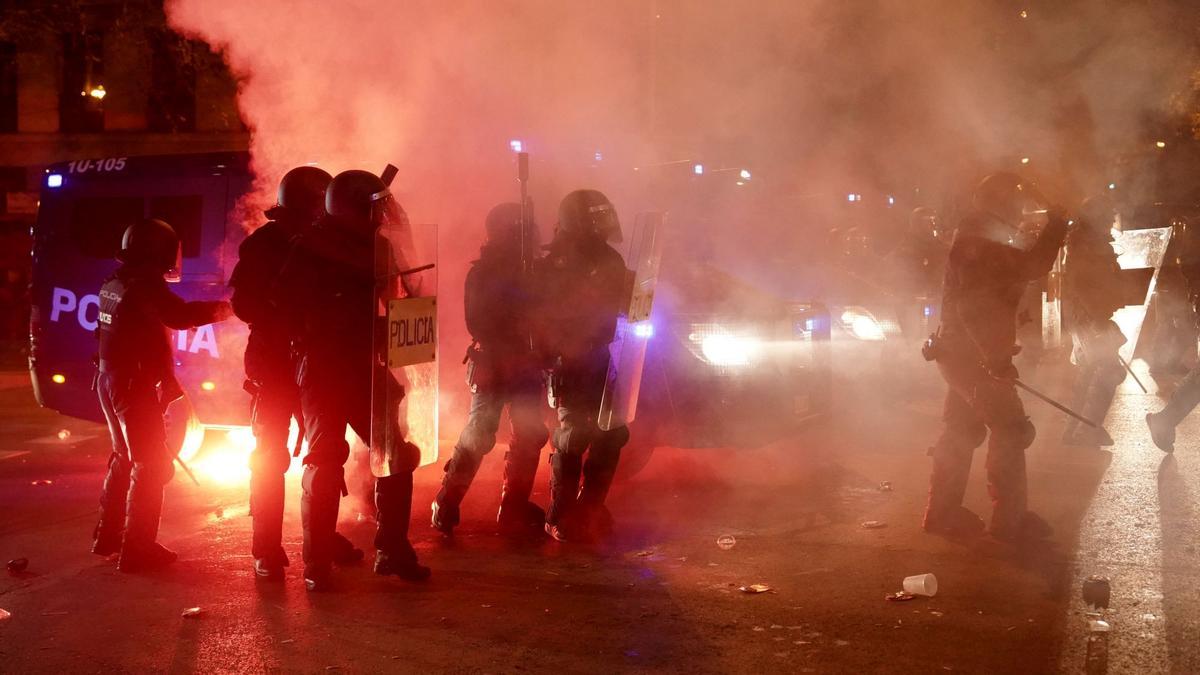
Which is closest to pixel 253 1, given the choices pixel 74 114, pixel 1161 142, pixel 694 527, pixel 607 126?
pixel 607 126

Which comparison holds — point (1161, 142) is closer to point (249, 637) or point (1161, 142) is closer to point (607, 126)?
point (607, 126)

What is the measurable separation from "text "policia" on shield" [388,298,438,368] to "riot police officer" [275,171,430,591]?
0.11 m

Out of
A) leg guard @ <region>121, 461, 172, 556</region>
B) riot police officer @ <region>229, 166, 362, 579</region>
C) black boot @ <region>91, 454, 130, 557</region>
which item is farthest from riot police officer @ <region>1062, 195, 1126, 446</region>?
black boot @ <region>91, 454, 130, 557</region>

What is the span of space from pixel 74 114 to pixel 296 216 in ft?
69.0

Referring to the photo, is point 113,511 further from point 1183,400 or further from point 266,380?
point 1183,400

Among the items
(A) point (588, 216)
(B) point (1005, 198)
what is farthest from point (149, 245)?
(B) point (1005, 198)

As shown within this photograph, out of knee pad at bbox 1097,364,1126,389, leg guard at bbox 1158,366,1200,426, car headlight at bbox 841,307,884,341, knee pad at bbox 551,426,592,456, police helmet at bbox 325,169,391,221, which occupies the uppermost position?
police helmet at bbox 325,169,391,221

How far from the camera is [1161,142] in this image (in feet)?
56.6

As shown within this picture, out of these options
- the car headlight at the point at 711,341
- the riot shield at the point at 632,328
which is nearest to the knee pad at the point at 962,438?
the car headlight at the point at 711,341

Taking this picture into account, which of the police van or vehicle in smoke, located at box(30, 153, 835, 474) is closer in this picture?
vehicle in smoke, located at box(30, 153, 835, 474)

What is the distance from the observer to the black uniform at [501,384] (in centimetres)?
529

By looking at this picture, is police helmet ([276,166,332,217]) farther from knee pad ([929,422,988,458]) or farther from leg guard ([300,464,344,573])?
knee pad ([929,422,988,458])

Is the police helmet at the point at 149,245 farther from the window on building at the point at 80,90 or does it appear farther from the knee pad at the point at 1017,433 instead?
the window on building at the point at 80,90

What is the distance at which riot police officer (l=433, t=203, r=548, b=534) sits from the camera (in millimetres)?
5293
